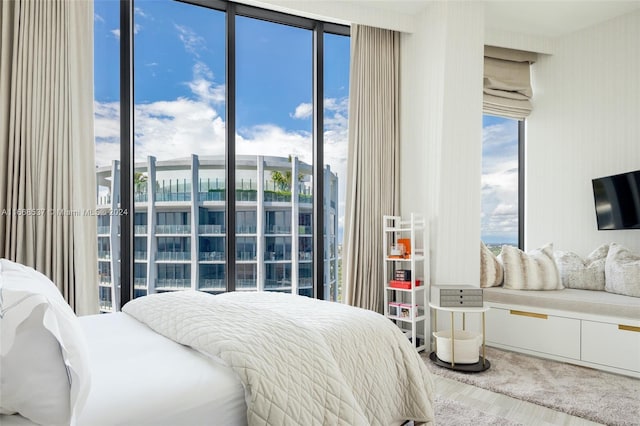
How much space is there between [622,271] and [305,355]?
9.63 feet

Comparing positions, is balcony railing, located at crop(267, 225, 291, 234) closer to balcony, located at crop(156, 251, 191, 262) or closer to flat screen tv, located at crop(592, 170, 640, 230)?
balcony, located at crop(156, 251, 191, 262)

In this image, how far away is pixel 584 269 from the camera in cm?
340

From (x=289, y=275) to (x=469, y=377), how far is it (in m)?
1.58

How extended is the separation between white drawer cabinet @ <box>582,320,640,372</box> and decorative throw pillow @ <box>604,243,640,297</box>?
0.43 m

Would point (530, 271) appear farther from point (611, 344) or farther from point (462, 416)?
point (462, 416)

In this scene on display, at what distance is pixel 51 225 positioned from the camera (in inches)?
94.2

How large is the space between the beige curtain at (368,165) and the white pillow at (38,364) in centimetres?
269

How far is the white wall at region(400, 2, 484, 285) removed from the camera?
3.24 metres

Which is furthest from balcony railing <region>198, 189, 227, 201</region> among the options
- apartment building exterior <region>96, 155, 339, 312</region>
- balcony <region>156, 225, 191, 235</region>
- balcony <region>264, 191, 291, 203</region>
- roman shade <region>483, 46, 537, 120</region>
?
roman shade <region>483, 46, 537, 120</region>

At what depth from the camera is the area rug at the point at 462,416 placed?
1.99 metres

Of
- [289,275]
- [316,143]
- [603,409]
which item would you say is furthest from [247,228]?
[603,409]

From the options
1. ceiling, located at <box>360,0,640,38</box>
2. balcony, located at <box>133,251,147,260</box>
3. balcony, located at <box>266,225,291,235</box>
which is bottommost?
balcony, located at <box>133,251,147,260</box>

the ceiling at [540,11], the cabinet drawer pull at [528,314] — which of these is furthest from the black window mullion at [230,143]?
the cabinet drawer pull at [528,314]

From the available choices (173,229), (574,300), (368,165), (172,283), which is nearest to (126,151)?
(173,229)
